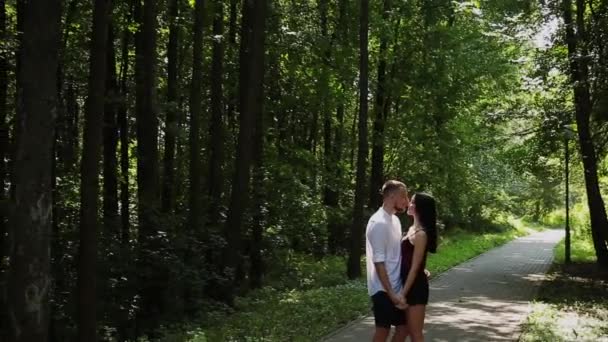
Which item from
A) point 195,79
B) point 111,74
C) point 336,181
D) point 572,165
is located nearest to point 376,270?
point 195,79

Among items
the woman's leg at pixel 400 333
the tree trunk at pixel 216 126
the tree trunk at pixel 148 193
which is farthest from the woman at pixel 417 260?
the tree trunk at pixel 216 126

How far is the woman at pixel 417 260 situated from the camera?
587cm

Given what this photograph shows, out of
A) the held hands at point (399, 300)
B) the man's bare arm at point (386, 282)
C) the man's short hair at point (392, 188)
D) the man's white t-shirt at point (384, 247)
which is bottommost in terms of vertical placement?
the held hands at point (399, 300)

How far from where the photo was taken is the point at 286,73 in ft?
73.5

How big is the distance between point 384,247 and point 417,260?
321 millimetres

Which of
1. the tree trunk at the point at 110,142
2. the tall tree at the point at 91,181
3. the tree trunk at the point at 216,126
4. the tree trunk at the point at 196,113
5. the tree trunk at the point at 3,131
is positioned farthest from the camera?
the tree trunk at the point at 216,126

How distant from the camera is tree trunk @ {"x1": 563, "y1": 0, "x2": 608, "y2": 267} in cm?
1719

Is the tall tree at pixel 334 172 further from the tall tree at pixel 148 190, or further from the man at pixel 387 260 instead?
the man at pixel 387 260

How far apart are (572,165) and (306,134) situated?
36.3ft

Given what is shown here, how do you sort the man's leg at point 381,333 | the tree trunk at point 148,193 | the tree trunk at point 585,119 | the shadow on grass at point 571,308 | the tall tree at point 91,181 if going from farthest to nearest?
the tree trunk at point 585,119 → the tree trunk at point 148,193 → the shadow on grass at point 571,308 → the tall tree at point 91,181 → the man's leg at point 381,333

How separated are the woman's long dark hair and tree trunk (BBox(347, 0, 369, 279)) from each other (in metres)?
11.5

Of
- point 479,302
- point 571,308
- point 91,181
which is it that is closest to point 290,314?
point 479,302

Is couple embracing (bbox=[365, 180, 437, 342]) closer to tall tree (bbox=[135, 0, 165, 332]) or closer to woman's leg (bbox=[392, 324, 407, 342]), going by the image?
woman's leg (bbox=[392, 324, 407, 342])

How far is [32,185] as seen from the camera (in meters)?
6.49
